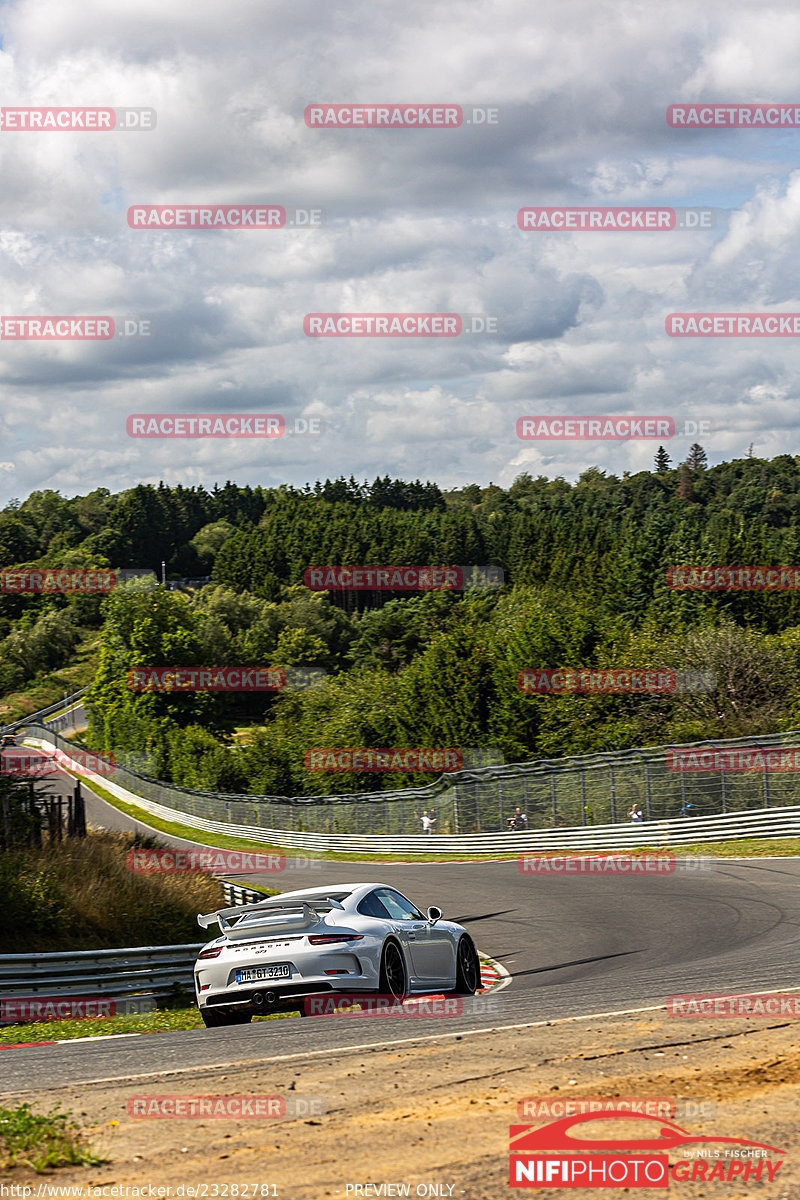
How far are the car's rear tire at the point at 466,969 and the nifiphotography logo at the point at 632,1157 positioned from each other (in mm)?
6732

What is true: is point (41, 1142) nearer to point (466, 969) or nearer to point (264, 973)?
point (264, 973)

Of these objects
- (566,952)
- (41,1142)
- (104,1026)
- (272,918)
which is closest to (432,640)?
(566,952)

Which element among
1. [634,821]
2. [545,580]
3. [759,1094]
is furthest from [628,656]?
[545,580]

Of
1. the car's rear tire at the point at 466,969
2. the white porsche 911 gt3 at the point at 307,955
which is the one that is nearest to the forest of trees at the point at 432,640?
the car's rear tire at the point at 466,969

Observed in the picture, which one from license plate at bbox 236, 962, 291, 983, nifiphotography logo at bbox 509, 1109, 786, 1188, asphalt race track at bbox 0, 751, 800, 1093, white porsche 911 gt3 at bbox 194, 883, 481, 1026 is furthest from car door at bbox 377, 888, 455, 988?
nifiphotography logo at bbox 509, 1109, 786, 1188

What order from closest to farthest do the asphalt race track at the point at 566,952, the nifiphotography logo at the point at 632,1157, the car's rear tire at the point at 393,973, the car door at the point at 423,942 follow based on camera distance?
the nifiphotography logo at the point at 632,1157, the asphalt race track at the point at 566,952, the car's rear tire at the point at 393,973, the car door at the point at 423,942

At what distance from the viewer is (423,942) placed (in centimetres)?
1134

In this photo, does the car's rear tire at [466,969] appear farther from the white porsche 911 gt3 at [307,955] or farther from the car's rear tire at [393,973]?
the car's rear tire at [393,973]

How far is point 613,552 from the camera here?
429ft

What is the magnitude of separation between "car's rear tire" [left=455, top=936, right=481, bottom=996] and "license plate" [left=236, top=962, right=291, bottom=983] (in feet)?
7.87

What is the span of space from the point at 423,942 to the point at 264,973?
1.80 m

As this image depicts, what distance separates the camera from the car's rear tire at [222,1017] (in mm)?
10375

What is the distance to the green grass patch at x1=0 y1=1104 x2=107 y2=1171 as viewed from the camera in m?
4.99

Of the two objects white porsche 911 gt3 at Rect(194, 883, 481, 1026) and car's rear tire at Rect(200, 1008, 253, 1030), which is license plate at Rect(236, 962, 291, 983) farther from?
car's rear tire at Rect(200, 1008, 253, 1030)
